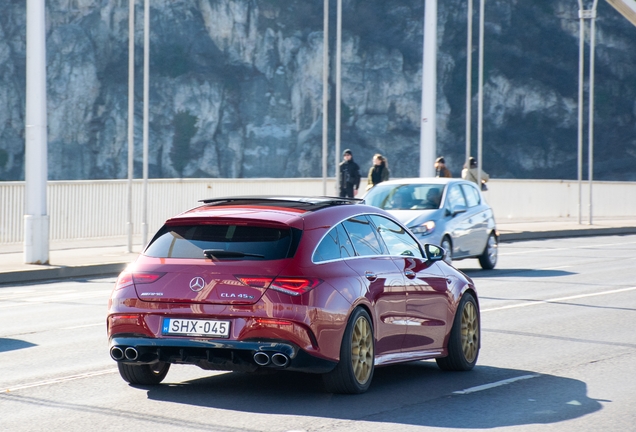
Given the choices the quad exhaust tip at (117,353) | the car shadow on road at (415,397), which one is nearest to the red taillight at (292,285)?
the car shadow on road at (415,397)

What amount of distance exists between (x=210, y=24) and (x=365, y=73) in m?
16.0

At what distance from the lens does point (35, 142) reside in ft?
63.4

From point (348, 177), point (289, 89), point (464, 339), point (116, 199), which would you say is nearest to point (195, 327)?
point (464, 339)

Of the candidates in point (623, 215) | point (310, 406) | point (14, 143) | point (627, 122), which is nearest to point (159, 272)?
point (310, 406)

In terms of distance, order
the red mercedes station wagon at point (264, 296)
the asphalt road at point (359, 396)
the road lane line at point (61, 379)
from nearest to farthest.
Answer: the asphalt road at point (359, 396) → the red mercedes station wagon at point (264, 296) → the road lane line at point (61, 379)

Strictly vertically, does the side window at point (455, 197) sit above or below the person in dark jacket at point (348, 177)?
below

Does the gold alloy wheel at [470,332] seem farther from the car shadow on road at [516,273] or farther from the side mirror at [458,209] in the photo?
the side mirror at [458,209]

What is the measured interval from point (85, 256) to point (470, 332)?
1426 cm

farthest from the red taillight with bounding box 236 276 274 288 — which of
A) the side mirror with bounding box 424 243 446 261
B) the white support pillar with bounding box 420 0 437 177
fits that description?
the white support pillar with bounding box 420 0 437 177

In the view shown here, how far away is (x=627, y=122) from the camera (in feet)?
337

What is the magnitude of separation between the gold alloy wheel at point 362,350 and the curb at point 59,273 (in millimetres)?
11654

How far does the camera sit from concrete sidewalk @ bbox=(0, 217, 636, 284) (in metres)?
18.4

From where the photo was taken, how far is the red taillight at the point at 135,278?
274 inches

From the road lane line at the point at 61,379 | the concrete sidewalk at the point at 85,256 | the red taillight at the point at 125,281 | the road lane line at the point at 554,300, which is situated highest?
the red taillight at the point at 125,281
